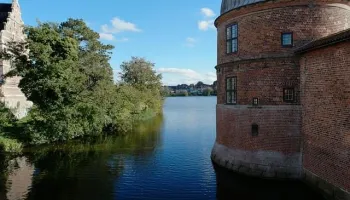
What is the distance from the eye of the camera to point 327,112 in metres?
13.3

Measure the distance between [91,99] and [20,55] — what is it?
7.15 metres

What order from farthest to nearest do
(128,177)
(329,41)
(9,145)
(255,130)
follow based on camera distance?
(9,145) → (128,177) → (255,130) → (329,41)

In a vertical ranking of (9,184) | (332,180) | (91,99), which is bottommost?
(9,184)

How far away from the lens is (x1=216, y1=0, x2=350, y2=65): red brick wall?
15586 mm

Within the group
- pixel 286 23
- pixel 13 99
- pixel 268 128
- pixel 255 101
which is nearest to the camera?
pixel 286 23

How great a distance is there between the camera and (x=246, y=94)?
1694 centimetres

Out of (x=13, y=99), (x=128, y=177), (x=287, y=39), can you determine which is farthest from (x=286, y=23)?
(x=13, y=99)

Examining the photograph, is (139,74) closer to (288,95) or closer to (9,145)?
(9,145)

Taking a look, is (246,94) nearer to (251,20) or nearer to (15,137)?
(251,20)

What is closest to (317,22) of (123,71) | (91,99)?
(91,99)

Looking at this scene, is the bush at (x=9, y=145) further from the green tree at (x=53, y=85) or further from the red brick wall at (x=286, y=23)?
the red brick wall at (x=286, y=23)

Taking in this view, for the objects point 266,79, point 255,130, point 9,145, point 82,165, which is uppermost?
point 266,79

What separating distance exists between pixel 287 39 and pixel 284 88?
8.07 ft

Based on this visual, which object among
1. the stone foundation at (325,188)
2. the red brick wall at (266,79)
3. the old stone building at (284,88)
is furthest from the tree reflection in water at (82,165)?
the stone foundation at (325,188)
